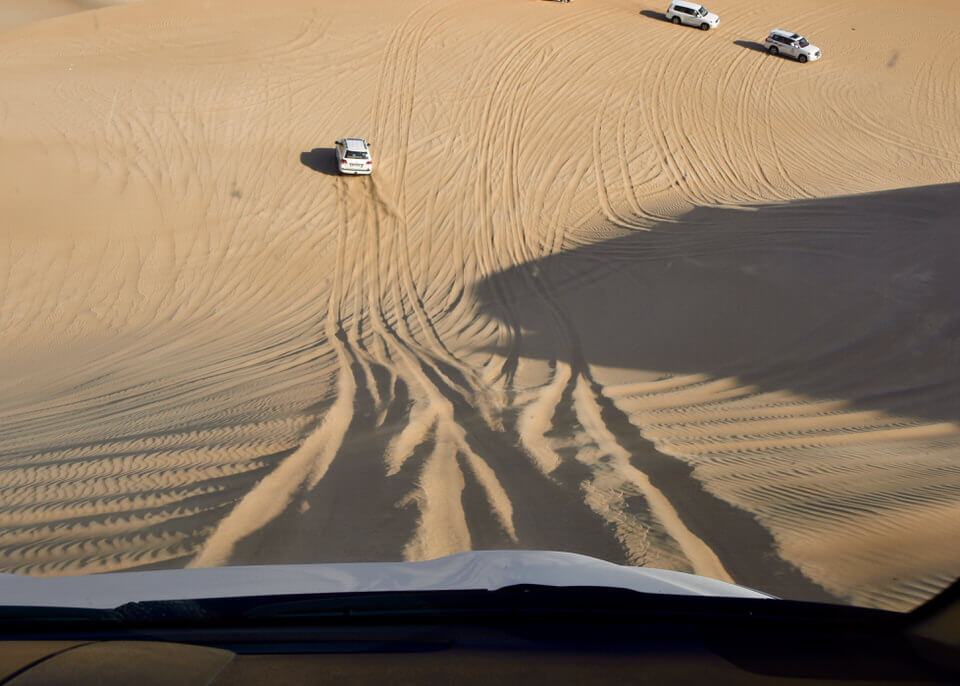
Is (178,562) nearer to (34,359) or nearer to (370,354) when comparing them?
(370,354)

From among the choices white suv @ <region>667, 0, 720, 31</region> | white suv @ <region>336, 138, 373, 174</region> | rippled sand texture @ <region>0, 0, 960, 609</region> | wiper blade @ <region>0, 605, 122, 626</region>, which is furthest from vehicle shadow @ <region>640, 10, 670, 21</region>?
wiper blade @ <region>0, 605, 122, 626</region>

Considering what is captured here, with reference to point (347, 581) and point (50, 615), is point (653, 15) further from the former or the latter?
point (50, 615)

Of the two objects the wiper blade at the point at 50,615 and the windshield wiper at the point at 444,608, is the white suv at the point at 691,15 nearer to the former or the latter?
the windshield wiper at the point at 444,608

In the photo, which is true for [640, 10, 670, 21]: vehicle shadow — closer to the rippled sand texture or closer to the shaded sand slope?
the rippled sand texture

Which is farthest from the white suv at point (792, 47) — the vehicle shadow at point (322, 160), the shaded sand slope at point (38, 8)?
the shaded sand slope at point (38, 8)

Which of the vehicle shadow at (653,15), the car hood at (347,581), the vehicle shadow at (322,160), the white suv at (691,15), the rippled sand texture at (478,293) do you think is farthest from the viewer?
the vehicle shadow at (653,15)
